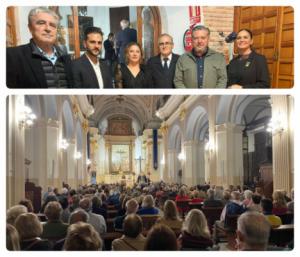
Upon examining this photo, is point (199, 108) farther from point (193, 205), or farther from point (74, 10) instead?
point (74, 10)

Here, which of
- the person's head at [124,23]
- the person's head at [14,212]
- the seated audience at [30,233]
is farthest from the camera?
the person's head at [124,23]

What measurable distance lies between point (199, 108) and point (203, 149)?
0.52m

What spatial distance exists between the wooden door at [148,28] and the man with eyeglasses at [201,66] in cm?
27

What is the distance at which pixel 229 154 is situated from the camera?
13.1 feet

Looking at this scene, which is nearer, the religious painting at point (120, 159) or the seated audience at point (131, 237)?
the seated audience at point (131, 237)

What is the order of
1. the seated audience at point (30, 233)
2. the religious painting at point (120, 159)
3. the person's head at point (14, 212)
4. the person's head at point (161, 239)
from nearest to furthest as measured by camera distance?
the person's head at point (161, 239) < the seated audience at point (30, 233) < the person's head at point (14, 212) < the religious painting at point (120, 159)

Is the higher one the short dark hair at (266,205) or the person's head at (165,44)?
the person's head at (165,44)

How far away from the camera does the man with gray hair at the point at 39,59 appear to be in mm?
3605

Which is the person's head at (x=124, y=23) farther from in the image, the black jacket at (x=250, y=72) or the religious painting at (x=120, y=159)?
the religious painting at (x=120, y=159)

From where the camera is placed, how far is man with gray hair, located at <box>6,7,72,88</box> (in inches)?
142

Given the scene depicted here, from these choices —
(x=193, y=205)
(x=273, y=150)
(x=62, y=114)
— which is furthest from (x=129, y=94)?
(x=273, y=150)

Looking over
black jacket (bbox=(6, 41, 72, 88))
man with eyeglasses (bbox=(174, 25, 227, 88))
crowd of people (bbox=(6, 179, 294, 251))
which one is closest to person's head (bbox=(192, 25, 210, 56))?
man with eyeglasses (bbox=(174, 25, 227, 88))

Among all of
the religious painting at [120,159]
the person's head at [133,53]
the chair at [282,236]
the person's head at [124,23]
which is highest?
the person's head at [124,23]

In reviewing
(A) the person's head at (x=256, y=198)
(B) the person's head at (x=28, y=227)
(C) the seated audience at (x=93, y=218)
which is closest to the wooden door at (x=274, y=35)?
(A) the person's head at (x=256, y=198)
